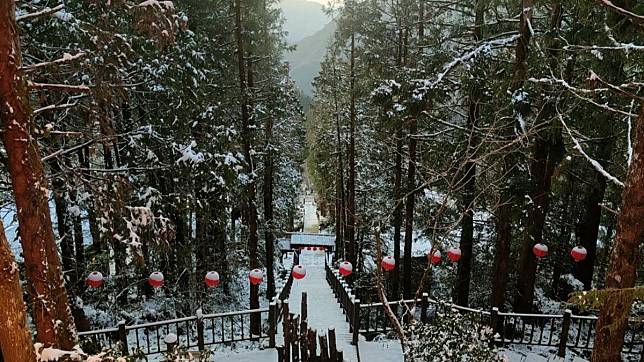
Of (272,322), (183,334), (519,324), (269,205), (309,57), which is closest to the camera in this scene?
(272,322)

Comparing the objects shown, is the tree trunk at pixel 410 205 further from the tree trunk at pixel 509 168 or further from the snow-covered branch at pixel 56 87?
the snow-covered branch at pixel 56 87

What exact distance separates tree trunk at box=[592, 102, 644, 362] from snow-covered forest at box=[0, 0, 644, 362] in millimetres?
20

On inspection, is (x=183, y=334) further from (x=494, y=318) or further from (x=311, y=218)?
(x=311, y=218)

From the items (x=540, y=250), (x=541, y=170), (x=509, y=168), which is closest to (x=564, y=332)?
(x=540, y=250)

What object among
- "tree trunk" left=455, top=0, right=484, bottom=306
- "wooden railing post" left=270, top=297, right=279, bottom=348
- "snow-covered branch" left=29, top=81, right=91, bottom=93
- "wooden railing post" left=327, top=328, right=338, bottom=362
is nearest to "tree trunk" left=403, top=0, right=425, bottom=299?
"tree trunk" left=455, top=0, right=484, bottom=306

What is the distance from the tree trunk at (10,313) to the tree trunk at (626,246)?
4.95 meters

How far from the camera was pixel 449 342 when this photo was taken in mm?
6285

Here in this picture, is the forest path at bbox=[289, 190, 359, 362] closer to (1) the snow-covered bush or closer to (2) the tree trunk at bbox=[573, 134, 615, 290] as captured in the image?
(1) the snow-covered bush

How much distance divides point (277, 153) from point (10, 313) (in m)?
10.1

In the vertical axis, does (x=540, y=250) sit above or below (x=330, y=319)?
above

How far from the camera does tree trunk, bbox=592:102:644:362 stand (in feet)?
13.0

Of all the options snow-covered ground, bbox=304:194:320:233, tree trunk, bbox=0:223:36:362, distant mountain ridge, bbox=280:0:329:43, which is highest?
distant mountain ridge, bbox=280:0:329:43

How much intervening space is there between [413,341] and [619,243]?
3.18m

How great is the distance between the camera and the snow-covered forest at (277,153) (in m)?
4.31
